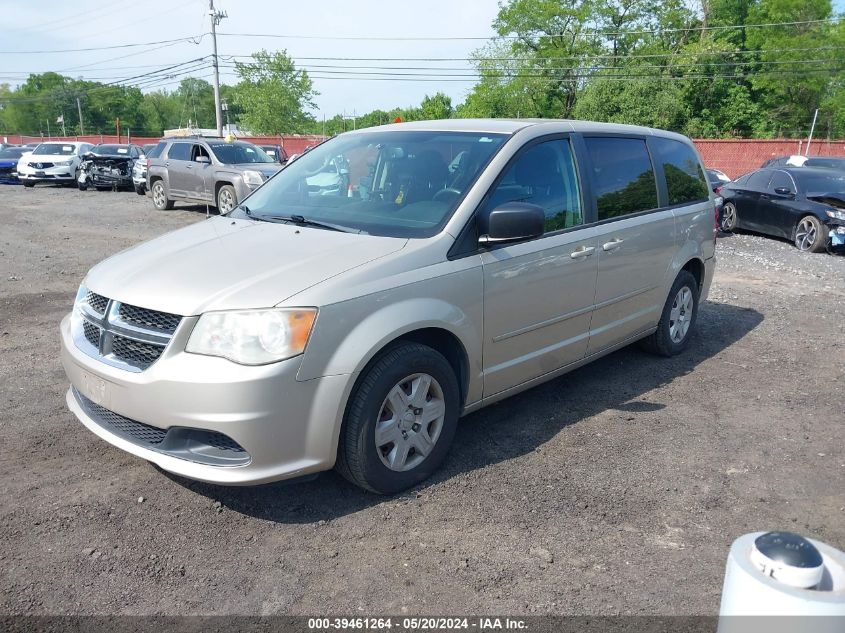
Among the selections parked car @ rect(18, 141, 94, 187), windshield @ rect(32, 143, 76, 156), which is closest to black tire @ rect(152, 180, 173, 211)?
parked car @ rect(18, 141, 94, 187)

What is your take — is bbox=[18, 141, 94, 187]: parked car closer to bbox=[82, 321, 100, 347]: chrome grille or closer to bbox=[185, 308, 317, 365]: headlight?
bbox=[82, 321, 100, 347]: chrome grille

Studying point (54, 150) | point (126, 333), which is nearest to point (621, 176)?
point (126, 333)

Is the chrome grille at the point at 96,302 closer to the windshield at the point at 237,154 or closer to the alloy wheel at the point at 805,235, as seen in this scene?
the alloy wheel at the point at 805,235

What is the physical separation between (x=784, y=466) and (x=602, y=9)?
181 ft

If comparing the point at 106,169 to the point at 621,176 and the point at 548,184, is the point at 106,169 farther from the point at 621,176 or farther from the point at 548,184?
the point at 548,184

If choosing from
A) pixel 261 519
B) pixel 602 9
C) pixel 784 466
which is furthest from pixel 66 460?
pixel 602 9

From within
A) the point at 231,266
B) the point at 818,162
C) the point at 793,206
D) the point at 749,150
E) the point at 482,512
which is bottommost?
the point at 482,512

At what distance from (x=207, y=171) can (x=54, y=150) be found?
12638 millimetres

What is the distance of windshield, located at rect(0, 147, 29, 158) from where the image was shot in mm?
27884

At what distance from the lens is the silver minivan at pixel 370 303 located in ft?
10.1

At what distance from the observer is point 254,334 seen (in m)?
3.05

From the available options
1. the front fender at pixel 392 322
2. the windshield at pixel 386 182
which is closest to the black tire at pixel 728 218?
the windshield at pixel 386 182

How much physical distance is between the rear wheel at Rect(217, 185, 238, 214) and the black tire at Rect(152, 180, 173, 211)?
263 centimetres

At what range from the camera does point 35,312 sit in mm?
7062
